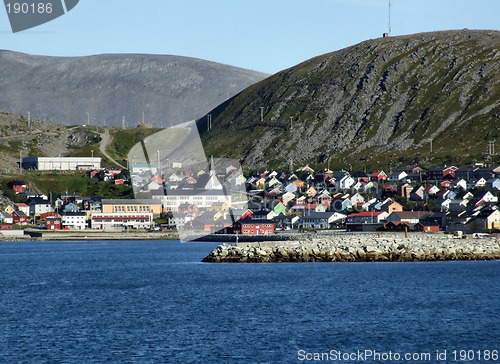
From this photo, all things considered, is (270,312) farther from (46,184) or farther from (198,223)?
(46,184)

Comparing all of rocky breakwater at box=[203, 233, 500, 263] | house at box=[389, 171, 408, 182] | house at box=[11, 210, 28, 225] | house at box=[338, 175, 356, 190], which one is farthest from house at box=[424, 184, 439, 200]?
house at box=[11, 210, 28, 225]

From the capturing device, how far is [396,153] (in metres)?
166

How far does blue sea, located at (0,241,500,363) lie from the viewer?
92.6 ft

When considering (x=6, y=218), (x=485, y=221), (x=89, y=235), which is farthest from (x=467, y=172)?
(x=6, y=218)

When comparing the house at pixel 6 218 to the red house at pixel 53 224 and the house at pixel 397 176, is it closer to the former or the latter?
the red house at pixel 53 224

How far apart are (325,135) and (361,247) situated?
130404 mm

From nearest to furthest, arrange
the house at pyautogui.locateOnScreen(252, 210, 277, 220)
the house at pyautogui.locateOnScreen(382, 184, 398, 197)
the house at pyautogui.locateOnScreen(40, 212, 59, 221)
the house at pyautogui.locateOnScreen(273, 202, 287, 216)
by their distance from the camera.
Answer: the house at pyautogui.locateOnScreen(252, 210, 277, 220), the house at pyautogui.locateOnScreen(273, 202, 287, 216), the house at pyautogui.locateOnScreen(40, 212, 59, 221), the house at pyautogui.locateOnScreen(382, 184, 398, 197)

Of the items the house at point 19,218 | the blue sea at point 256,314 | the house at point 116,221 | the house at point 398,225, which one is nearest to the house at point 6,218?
the house at point 19,218

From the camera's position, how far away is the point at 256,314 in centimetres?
3659

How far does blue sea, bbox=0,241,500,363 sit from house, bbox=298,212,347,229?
46721 mm

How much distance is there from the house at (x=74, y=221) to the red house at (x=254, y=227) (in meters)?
36.9

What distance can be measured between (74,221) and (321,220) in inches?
1814

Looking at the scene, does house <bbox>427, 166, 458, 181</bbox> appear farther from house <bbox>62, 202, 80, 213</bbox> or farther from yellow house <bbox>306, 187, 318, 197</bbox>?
house <bbox>62, 202, 80, 213</bbox>

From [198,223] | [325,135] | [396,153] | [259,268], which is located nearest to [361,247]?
[259,268]
